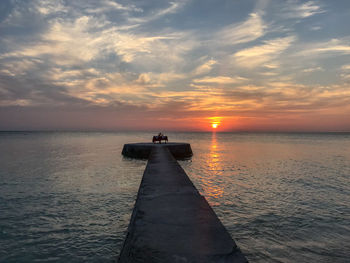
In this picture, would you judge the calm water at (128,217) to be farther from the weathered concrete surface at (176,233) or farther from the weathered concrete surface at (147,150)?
the weathered concrete surface at (147,150)

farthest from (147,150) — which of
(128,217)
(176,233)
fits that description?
(176,233)

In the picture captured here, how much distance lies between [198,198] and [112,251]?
8.89ft

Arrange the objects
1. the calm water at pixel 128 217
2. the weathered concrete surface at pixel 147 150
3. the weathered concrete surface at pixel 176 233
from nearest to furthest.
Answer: the weathered concrete surface at pixel 176 233 < the calm water at pixel 128 217 < the weathered concrete surface at pixel 147 150

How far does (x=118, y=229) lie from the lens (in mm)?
6656

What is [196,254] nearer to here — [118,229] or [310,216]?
[118,229]

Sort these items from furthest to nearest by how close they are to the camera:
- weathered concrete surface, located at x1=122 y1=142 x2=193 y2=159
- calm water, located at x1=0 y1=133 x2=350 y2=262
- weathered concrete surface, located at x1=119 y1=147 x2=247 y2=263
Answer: weathered concrete surface, located at x1=122 y1=142 x2=193 y2=159, calm water, located at x1=0 y1=133 x2=350 y2=262, weathered concrete surface, located at x1=119 y1=147 x2=247 y2=263

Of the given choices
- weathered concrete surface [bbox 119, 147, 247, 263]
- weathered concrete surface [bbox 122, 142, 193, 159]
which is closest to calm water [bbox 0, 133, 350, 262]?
weathered concrete surface [bbox 119, 147, 247, 263]

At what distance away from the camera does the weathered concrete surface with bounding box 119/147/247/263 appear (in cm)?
329

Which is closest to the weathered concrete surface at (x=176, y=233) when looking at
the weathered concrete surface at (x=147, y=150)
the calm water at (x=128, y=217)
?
the calm water at (x=128, y=217)

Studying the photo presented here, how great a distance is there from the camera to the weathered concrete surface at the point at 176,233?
10.8ft

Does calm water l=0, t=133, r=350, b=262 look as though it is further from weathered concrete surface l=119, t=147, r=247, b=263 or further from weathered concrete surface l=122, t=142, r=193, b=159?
weathered concrete surface l=122, t=142, r=193, b=159

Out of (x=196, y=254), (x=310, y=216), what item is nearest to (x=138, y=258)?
(x=196, y=254)

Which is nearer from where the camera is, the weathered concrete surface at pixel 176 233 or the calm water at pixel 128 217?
the weathered concrete surface at pixel 176 233

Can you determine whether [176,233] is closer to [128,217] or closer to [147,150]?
[128,217]
